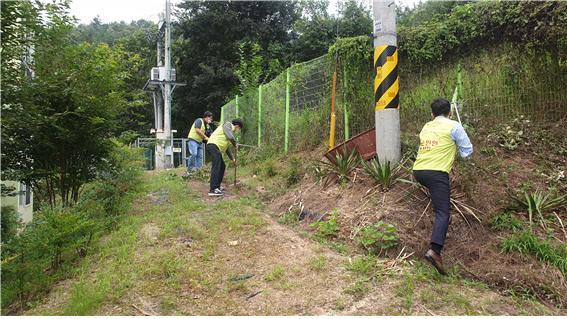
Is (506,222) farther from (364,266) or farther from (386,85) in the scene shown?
(386,85)

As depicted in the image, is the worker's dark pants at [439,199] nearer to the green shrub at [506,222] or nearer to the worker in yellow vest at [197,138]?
the green shrub at [506,222]

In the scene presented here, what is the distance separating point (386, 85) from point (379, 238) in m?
2.23

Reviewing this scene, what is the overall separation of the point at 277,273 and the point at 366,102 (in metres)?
4.55

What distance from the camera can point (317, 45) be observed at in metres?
23.3

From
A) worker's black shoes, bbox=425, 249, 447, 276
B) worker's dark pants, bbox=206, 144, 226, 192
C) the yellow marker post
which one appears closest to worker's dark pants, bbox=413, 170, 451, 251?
worker's black shoes, bbox=425, 249, 447, 276

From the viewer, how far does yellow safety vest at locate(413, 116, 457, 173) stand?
416 cm

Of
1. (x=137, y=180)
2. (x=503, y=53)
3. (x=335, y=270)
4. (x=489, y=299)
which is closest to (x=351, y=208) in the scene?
(x=335, y=270)

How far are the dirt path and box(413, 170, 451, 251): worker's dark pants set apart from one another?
0.38m

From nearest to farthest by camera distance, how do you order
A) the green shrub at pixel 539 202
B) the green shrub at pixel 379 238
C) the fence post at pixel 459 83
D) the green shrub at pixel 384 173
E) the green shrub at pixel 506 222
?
the green shrub at pixel 379 238, the green shrub at pixel 506 222, the green shrub at pixel 539 202, the green shrub at pixel 384 173, the fence post at pixel 459 83

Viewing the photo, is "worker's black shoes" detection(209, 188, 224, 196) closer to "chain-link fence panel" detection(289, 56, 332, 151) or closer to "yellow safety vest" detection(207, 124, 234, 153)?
"yellow safety vest" detection(207, 124, 234, 153)

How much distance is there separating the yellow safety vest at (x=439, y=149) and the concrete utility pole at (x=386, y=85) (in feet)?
3.63

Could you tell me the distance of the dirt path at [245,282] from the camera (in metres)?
3.35

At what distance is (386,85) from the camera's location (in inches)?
217

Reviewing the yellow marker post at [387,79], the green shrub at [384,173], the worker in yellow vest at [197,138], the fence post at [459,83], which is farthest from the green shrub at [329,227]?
the worker in yellow vest at [197,138]
